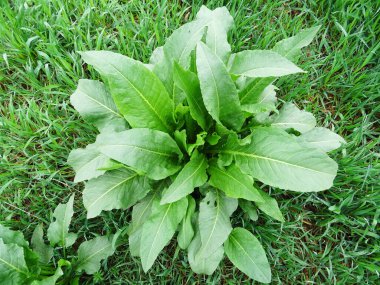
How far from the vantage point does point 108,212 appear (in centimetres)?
229

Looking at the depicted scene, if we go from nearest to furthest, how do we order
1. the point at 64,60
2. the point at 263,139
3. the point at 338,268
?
the point at 263,139 → the point at 338,268 → the point at 64,60

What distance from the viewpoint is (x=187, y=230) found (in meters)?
2.03

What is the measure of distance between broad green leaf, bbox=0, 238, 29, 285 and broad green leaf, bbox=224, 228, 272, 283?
3.61 feet

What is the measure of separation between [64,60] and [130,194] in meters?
1.01

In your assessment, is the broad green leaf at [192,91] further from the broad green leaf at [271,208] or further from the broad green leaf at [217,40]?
the broad green leaf at [271,208]

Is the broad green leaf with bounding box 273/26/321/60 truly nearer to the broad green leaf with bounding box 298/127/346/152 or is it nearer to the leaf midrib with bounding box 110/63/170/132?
A: the broad green leaf with bounding box 298/127/346/152

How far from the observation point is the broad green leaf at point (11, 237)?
2107mm

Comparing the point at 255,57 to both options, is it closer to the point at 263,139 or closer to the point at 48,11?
the point at 263,139

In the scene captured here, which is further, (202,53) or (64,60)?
(64,60)

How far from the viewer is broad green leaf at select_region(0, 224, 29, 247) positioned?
2.11 m

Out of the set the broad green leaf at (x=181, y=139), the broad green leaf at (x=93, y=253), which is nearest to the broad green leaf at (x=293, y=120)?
the broad green leaf at (x=181, y=139)

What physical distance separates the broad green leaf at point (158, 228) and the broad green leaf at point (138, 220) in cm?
11

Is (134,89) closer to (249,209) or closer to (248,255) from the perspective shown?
(249,209)

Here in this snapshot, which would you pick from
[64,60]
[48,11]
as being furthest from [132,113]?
[48,11]
